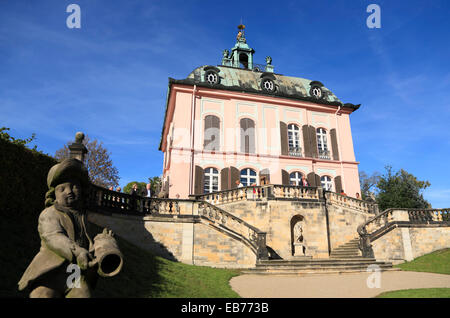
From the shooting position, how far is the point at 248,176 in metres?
22.2

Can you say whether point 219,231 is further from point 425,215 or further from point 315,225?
point 425,215

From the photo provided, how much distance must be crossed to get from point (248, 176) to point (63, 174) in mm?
19353

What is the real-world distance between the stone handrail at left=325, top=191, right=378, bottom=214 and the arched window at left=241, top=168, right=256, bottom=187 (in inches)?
248

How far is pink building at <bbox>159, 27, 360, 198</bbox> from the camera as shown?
70.6 feet

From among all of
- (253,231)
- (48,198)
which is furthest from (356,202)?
(48,198)

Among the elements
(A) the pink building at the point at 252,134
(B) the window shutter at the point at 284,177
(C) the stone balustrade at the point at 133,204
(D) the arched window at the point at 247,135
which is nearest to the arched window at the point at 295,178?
(A) the pink building at the point at 252,134

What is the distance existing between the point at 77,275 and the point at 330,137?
82.7ft

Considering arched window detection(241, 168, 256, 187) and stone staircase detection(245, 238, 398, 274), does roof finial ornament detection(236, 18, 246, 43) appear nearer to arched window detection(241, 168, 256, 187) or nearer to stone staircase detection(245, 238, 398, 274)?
arched window detection(241, 168, 256, 187)

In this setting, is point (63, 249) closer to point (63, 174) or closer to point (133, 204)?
point (63, 174)

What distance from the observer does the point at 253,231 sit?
44.0ft

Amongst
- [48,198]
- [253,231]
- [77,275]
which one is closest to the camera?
[77,275]

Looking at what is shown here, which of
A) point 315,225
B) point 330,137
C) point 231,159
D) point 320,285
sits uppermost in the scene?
point 330,137

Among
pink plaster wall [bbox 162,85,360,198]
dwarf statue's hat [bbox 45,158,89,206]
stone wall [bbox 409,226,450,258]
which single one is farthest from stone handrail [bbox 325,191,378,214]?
dwarf statue's hat [bbox 45,158,89,206]

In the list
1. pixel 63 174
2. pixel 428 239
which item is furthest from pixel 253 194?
pixel 63 174
